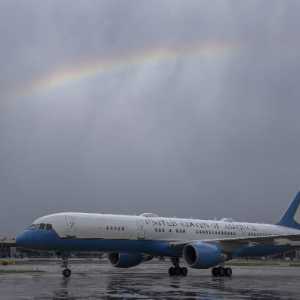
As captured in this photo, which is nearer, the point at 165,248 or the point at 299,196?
the point at 165,248

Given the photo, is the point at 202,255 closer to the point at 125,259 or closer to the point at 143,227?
the point at 143,227

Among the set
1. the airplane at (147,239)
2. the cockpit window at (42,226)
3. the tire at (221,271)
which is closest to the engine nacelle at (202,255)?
the airplane at (147,239)

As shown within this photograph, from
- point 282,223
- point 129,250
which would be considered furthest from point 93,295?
point 282,223

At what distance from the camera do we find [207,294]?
21359mm

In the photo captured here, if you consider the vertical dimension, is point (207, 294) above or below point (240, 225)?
below

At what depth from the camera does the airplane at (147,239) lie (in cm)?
3547

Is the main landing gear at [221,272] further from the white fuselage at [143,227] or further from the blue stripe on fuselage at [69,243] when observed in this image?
Result: the blue stripe on fuselage at [69,243]

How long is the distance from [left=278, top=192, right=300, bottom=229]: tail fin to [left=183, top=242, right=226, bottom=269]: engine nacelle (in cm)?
1341

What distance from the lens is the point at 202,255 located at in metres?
36.3

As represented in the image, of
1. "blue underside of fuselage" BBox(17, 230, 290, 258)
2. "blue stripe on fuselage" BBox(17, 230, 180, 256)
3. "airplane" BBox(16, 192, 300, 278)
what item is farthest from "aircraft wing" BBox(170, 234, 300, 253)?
"blue stripe on fuselage" BBox(17, 230, 180, 256)

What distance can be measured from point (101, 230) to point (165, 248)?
5.38 meters

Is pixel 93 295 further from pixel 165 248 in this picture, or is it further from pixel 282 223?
pixel 282 223

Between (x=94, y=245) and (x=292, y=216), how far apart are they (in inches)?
828

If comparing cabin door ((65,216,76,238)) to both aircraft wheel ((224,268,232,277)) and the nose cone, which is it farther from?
aircraft wheel ((224,268,232,277))
